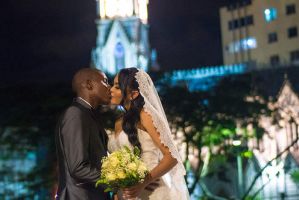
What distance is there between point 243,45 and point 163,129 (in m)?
43.0

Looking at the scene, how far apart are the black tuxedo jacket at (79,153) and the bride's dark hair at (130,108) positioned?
488 millimetres

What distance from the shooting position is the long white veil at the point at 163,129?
4559 mm

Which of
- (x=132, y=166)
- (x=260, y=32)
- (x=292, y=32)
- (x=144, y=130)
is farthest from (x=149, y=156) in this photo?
(x=260, y=32)

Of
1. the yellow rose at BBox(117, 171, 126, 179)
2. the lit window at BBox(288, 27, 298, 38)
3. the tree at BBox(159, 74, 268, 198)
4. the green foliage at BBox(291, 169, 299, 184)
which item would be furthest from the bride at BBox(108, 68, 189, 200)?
the lit window at BBox(288, 27, 298, 38)

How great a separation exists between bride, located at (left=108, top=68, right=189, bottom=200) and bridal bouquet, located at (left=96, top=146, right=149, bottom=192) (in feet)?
1.44

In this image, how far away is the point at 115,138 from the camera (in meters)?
4.71

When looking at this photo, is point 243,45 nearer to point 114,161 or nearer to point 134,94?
point 134,94

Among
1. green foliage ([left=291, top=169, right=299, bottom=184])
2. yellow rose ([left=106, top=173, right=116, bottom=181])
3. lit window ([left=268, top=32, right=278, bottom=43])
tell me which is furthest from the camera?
lit window ([left=268, top=32, right=278, bottom=43])

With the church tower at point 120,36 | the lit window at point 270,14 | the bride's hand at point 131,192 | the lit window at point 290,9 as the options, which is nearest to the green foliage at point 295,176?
the bride's hand at point 131,192

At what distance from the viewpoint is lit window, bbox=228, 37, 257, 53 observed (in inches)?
1820

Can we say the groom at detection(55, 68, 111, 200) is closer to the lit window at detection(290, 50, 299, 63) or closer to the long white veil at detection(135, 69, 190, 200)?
the long white veil at detection(135, 69, 190, 200)

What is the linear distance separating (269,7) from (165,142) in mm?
42727

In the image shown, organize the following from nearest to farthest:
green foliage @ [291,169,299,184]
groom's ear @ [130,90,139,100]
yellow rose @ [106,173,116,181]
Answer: yellow rose @ [106,173,116,181], groom's ear @ [130,90,139,100], green foliage @ [291,169,299,184]

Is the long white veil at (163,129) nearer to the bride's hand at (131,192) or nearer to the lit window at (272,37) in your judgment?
the bride's hand at (131,192)
